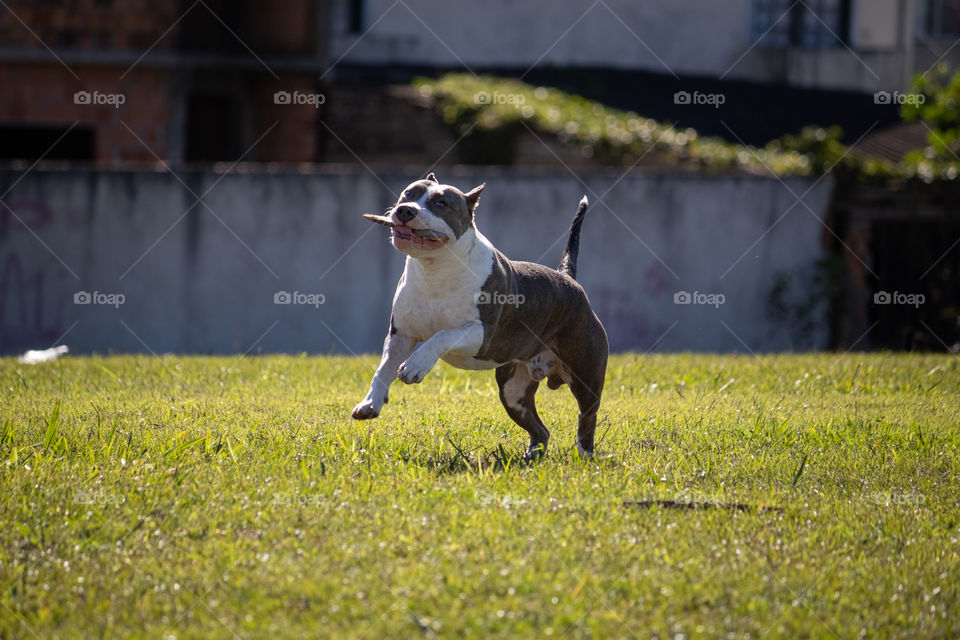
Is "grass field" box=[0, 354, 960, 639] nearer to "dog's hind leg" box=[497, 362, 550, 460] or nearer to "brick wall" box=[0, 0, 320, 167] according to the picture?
"dog's hind leg" box=[497, 362, 550, 460]

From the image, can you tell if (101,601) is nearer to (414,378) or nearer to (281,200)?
(414,378)

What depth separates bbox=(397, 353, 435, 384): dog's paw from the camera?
611cm

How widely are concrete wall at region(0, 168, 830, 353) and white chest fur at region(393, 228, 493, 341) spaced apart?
7.58 meters

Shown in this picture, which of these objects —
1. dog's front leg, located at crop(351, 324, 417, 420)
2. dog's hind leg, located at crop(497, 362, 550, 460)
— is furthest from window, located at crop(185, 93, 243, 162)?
dog's front leg, located at crop(351, 324, 417, 420)

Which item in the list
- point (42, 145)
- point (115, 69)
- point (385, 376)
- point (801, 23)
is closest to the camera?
point (385, 376)

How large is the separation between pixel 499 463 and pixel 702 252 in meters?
9.26

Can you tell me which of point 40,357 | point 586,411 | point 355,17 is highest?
point 355,17

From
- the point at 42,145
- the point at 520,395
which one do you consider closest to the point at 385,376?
the point at 520,395

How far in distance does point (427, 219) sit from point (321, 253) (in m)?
8.86

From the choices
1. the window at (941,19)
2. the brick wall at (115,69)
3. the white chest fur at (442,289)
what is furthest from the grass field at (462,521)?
the window at (941,19)

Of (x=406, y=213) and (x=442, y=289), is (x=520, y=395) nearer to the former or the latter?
(x=442, y=289)

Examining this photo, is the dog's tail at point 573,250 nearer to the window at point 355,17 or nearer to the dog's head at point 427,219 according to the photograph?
the dog's head at point 427,219

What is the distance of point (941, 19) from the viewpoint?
96.4 feet

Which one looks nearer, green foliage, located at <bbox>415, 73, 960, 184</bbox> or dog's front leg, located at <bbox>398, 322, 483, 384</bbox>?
dog's front leg, located at <bbox>398, 322, 483, 384</bbox>
